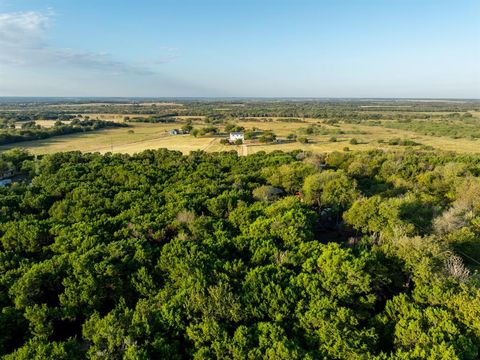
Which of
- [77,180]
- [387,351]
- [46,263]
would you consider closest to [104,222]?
[46,263]

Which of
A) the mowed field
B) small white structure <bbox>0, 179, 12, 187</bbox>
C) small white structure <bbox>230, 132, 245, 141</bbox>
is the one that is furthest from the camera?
small white structure <bbox>230, 132, 245, 141</bbox>

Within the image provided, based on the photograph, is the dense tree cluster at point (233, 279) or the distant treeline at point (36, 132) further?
the distant treeline at point (36, 132)

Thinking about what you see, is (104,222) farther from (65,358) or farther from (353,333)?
(353,333)

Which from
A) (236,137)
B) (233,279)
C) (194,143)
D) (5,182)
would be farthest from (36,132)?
(233,279)

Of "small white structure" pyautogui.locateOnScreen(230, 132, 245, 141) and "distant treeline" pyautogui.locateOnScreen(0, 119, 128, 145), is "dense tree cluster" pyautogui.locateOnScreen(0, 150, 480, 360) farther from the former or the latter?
"distant treeline" pyautogui.locateOnScreen(0, 119, 128, 145)

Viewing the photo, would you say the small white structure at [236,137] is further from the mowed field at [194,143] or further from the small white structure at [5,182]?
the small white structure at [5,182]

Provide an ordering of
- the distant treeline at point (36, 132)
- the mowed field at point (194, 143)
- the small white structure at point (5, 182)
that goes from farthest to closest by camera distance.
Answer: the distant treeline at point (36, 132) → the mowed field at point (194, 143) → the small white structure at point (5, 182)

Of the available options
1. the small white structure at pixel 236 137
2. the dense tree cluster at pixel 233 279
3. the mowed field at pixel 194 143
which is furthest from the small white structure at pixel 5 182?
the small white structure at pixel 236 137

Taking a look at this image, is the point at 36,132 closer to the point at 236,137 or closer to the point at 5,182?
the point at 5,182

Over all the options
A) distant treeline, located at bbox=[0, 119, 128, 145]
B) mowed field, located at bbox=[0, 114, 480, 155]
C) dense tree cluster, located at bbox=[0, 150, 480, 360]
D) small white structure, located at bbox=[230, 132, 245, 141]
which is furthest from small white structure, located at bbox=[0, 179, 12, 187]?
small white structure, located at bbox=[230, 132, 245, 141]
